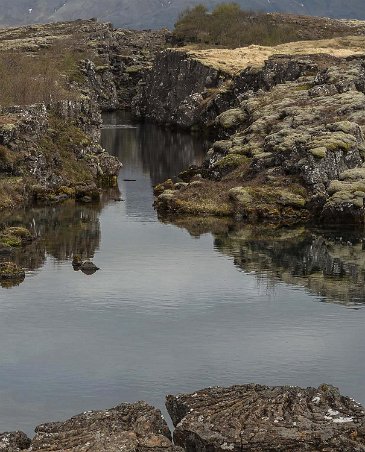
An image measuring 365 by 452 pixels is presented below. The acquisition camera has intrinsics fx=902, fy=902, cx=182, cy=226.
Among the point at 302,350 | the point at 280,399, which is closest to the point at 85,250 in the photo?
the point at 302,350

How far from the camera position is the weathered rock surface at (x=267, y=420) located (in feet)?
135

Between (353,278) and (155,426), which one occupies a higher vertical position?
(155,426)

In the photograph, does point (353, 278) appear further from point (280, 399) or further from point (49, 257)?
point (280, 399)

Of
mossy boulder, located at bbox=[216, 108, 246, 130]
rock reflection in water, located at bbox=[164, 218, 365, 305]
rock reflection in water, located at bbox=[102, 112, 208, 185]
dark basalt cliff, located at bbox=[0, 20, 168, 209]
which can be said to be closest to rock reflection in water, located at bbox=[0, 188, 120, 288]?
dark basalt cliff, located at bbox=[0, 20, 168, 209]

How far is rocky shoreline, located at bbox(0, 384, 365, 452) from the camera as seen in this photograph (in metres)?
41.0

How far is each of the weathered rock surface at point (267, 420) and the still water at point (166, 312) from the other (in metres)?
14.4

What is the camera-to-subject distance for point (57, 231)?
113438 millimetres

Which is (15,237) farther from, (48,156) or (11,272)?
(48,156)

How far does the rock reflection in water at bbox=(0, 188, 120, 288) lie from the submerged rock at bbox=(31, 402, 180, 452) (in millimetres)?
47325

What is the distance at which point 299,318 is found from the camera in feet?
262


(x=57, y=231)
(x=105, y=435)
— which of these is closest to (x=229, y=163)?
(x=57, y=231)

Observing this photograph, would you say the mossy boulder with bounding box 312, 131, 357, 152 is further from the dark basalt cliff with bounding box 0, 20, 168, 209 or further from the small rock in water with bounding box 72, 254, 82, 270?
the small rock in water with bounding box 72, 254, 82, 270

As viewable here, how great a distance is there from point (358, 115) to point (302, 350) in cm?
9159

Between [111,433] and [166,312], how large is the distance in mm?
39520
